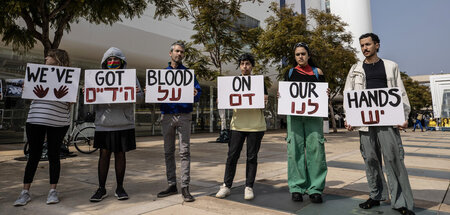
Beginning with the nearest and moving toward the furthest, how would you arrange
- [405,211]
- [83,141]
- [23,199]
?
1. [405,211]
2. [23,199]
3. [83,141]

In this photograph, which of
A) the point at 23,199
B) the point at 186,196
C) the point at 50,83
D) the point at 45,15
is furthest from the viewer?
the point at 45,15

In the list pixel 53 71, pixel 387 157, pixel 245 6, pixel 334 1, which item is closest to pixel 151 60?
pixel 245 6

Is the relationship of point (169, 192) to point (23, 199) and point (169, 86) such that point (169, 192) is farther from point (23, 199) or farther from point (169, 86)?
point (23, 199)

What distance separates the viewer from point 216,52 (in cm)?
1061

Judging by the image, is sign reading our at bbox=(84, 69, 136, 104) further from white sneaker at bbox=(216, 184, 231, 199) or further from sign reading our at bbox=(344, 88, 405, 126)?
sign reading our at bbox=(344, 88, 405, 126)

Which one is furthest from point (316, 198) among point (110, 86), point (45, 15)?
point (45, 15)

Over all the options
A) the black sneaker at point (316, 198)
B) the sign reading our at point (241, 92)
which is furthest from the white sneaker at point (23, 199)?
the black sneaker at point (316, 198)

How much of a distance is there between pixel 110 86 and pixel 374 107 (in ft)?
9.78

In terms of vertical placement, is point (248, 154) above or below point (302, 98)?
below

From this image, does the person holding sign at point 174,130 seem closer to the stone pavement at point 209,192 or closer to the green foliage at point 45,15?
the stone pavement at point 209,192

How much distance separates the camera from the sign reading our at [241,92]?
323 centimetres

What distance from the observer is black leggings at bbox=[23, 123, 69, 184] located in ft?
10.1

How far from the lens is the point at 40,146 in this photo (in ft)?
10.4

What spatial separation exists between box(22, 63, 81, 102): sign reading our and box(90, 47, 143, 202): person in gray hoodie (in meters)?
0.38
